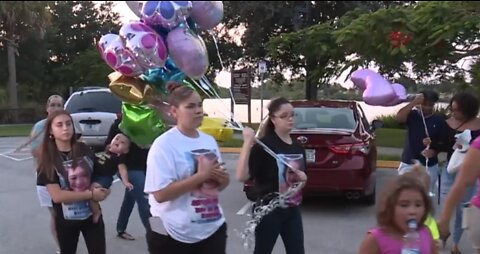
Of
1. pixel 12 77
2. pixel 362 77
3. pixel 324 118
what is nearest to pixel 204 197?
pixel 362 77

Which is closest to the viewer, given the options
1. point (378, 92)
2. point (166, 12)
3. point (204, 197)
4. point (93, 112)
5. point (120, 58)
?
point (204, 197)

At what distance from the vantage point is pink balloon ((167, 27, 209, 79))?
420 cm

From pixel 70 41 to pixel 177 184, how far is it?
41.4 metres

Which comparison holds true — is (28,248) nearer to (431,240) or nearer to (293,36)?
(431,240)

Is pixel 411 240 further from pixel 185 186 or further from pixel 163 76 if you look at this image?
pixel 163 76

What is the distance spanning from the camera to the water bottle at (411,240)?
2.95m

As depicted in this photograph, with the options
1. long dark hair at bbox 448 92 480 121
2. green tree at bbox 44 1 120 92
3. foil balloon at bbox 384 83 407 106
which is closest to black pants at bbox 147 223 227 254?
foil balloon at bbox 384 83 407 106

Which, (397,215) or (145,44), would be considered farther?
(145,44)

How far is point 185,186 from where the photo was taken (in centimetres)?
340

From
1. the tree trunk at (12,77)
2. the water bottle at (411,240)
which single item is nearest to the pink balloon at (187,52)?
the water bottle at (411,240)

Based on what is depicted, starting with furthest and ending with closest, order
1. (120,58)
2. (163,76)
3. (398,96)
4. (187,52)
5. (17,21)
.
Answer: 1. (17,21)
2. (398,96)
3. (163,76)
4. (120,58)
5. (187,52)

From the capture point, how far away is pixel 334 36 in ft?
40.8

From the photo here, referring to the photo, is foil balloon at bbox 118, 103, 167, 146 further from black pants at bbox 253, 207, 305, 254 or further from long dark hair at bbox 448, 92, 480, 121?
long dark hair at bbox 448, 92, 480, 121

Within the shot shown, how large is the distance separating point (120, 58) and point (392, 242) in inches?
91.9
